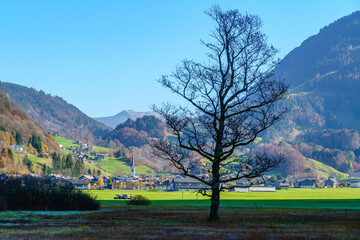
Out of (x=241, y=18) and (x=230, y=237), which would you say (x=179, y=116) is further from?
(x=230, y=237)

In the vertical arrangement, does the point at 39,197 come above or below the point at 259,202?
above

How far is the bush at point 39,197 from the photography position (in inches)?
2115

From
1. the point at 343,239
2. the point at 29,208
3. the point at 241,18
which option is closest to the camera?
the point at 343,239

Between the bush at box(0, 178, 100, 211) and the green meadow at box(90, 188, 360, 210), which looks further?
the green meadow at box(90, 188, 360, 210)

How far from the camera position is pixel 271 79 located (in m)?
37.0

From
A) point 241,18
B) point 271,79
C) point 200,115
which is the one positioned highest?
point 241,18

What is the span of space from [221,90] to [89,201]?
3066cm

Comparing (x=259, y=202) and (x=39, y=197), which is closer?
(x=39, y=197)

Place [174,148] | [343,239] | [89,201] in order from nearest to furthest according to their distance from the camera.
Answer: [343,239] → [174,148] → [89,201]

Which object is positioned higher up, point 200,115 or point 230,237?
point 200,115

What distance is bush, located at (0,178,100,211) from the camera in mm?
53719

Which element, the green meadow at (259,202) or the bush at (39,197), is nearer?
the bush at (39,197)

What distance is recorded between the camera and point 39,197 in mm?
55031

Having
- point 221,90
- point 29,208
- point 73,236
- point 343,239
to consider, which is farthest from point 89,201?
point 343,239
